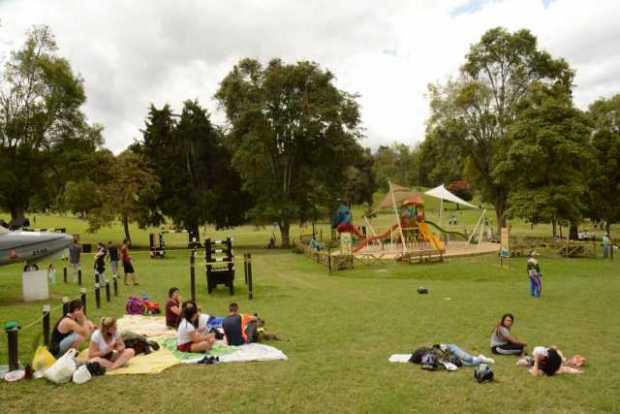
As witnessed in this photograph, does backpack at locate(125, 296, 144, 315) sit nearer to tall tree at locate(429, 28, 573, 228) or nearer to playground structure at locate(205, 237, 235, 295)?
playground structure at locate(205, 237, 235, 295)

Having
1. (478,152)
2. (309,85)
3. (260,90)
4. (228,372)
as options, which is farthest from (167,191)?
(228,372)

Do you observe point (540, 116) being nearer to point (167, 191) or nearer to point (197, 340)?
point (167, 191)

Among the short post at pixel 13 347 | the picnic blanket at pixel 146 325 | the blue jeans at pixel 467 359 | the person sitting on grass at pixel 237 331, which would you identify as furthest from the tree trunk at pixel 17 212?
the blue jeans at pixel 467 359

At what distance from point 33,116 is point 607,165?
48.2 m

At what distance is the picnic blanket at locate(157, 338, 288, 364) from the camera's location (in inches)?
387

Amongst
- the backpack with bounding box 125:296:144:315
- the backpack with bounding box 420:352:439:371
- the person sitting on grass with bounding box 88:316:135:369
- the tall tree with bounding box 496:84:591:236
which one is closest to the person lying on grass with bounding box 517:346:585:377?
the backpack with bounding box 420:352:439:371

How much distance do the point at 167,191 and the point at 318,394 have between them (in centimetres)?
4308

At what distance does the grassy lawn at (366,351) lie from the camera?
7.44 metres

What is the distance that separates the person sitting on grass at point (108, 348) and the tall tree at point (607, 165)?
43.4m

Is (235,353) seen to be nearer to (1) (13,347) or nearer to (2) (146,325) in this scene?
(1) (13,347)

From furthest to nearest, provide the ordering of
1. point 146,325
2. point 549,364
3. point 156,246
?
point 156,246
point 146,325
point 549,364

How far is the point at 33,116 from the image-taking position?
41.5 meters

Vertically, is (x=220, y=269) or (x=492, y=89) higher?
(x=492, y=89)

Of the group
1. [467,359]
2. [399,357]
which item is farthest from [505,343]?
[399,357]
